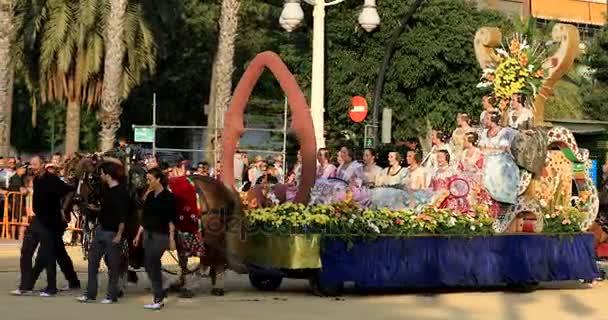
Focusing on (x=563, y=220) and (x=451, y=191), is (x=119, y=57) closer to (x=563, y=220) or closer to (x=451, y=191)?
(x=451, y=191)

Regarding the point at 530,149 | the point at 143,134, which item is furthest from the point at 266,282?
the point at 143,134

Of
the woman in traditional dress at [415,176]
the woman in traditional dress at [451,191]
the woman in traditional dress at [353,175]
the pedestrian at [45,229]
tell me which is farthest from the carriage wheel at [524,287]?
the pedestrian at [45,229]

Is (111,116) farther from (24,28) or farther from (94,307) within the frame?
(94,307)

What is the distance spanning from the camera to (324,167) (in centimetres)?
1770

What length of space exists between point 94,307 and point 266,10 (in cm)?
3575

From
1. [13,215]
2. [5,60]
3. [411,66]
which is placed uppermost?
[411,66]

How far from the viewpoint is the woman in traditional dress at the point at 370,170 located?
1731cm

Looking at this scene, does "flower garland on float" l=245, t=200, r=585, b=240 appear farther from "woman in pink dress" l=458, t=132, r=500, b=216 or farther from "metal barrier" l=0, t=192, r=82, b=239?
"metal barrier" l=0, t=192, r=82, b=239

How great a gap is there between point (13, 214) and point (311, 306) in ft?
42.0

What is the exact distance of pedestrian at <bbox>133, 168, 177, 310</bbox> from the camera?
14.0 m

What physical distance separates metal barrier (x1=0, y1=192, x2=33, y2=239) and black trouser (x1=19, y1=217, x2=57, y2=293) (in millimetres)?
9768

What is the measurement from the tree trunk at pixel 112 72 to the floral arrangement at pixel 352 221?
15613 mm

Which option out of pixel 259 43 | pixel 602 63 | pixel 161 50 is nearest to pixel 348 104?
pixel 161 50

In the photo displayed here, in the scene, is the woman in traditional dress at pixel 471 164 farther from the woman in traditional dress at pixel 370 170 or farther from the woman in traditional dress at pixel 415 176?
the woman in traditional dress at pixel 370 170
